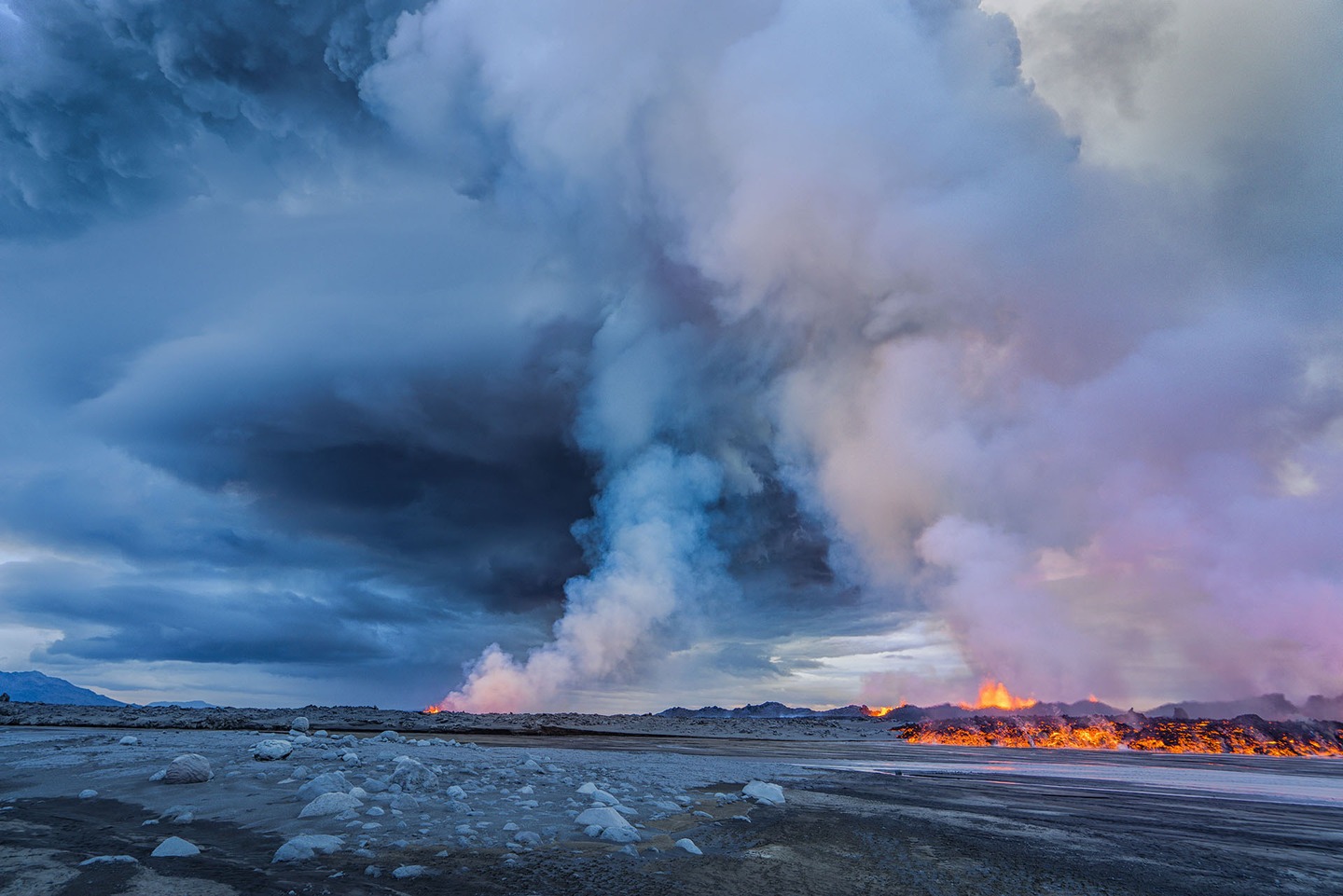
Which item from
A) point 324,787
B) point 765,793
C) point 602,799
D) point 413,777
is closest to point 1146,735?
point 765,793

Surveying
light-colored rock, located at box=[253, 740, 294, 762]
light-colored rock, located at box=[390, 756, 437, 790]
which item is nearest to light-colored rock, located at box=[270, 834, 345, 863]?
light-colored rock, located at box=[390, 756, 437, 790]

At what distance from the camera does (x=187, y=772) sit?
45.8ft

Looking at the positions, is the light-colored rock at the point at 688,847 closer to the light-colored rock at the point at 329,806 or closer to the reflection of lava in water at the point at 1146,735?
the light-colored rock at the point at 329,806

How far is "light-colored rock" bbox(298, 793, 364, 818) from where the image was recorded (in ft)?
35.5

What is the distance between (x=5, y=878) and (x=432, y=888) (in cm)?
491

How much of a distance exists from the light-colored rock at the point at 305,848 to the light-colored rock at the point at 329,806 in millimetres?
2289

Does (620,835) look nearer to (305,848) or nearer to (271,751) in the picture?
(305,848)

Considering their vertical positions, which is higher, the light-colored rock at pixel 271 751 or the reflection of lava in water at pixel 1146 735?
the light-colored rock at pixel 271 751

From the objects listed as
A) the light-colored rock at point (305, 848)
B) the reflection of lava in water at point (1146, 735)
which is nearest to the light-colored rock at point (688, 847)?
the light-colored rock at point (305, 848)

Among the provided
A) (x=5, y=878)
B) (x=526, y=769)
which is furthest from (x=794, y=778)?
(x=5, y=878)

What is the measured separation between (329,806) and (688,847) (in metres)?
6.63

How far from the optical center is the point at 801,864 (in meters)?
9.47

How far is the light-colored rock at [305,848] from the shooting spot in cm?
819

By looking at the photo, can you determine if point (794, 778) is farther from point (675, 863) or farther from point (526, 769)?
point (675, 863)
